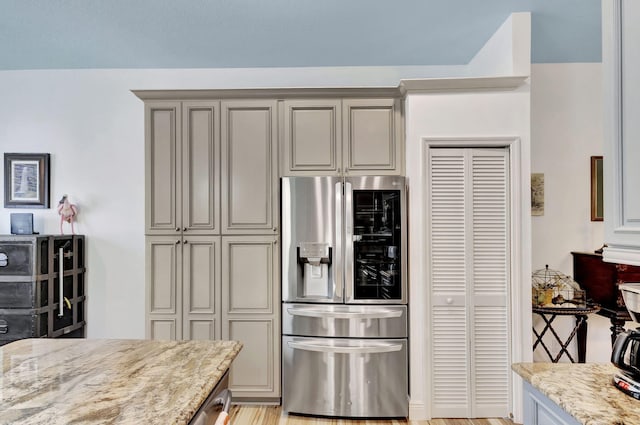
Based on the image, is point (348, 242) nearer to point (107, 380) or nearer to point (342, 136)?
point (342, 136)

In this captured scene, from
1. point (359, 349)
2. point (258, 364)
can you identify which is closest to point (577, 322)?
point (359, 349)

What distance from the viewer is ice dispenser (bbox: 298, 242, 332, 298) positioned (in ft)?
9.32

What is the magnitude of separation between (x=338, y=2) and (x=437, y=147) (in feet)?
3.94

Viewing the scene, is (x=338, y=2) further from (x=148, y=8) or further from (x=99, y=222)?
(x=99, y=222)

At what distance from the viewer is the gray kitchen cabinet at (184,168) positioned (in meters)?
3.02

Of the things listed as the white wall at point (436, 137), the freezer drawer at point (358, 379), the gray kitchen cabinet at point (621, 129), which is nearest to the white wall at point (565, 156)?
the white wall at point (436, 137)

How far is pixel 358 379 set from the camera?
2.73 meters

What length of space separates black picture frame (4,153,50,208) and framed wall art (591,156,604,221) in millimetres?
4921

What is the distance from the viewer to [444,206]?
2779 millimetres

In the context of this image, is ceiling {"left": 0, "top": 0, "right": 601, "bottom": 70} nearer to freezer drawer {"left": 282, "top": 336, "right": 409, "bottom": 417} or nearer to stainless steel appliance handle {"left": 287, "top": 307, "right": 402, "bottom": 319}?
stainless steel appliance handle {"left": 287, "top": 307, "right": 402, "bottom": 319}

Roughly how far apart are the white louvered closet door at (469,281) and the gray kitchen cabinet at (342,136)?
393 millimetres

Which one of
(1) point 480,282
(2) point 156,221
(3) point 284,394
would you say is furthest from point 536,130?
(2) point 156,221

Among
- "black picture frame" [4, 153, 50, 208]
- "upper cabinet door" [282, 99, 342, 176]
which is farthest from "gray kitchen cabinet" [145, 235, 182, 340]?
"black picture frame" [4, 153, 50, 208]

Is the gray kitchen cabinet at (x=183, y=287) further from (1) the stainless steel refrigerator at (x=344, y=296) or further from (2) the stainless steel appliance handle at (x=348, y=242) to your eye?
(2) the stainless steel appliance handle at (x=348, y=242)
